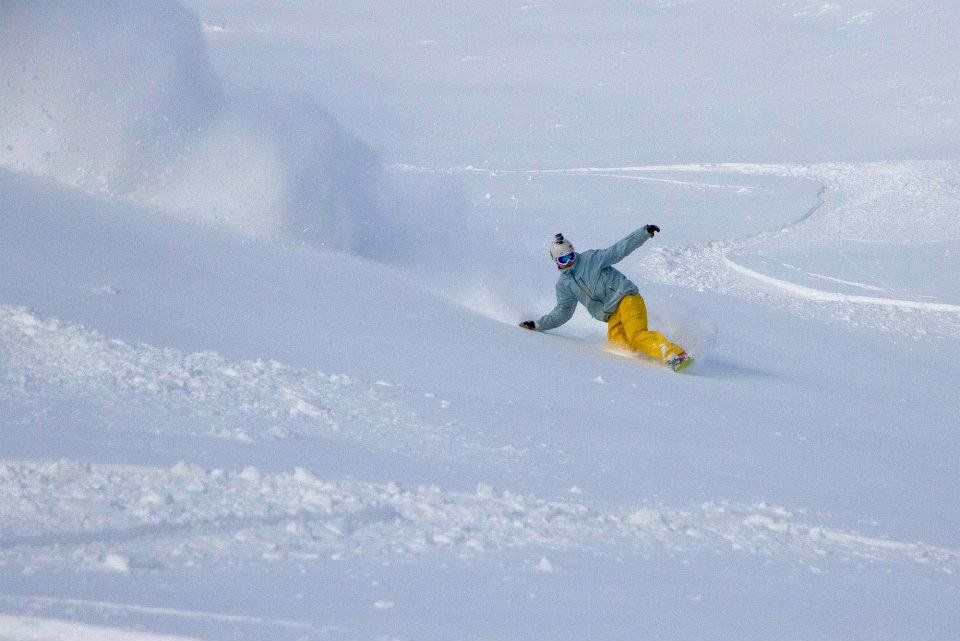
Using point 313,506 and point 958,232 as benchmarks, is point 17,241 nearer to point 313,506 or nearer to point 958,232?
point 313,506

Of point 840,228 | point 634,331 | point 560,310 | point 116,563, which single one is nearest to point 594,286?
point 560,310

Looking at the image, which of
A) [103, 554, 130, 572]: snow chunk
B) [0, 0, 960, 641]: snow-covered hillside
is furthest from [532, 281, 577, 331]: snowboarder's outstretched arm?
[103, 554, 130, 572]: snow chunk

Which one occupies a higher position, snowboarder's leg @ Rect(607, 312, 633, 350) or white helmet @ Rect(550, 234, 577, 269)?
white helmet @ Rect(550, 234, 577, 269)

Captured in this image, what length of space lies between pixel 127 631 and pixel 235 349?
2.51 meters

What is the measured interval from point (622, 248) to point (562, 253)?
39 cm

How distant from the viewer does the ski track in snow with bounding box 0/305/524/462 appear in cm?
370

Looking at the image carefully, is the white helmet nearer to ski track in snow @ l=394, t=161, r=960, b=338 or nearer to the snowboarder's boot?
the snowboarder's boot

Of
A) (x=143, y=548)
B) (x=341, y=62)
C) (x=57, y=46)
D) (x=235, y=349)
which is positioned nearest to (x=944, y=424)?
(x=235, y=349)

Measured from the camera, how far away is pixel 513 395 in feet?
15.8

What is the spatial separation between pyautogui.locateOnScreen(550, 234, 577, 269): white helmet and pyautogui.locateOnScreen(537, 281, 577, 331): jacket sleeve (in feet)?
0.51

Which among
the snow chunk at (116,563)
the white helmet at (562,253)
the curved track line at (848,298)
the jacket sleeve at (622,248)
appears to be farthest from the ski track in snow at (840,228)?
the snow chunk at (116,563)

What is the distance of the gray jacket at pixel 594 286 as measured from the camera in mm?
6805

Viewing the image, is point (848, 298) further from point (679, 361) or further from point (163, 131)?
point (163, 131)

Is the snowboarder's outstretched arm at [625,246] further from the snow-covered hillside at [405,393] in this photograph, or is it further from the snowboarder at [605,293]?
the snow-covered hillside at [405,393]
